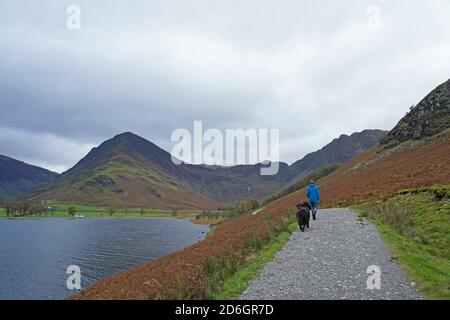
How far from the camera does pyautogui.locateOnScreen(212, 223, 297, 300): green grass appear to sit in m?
10.1

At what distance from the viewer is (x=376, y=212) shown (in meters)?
24.6

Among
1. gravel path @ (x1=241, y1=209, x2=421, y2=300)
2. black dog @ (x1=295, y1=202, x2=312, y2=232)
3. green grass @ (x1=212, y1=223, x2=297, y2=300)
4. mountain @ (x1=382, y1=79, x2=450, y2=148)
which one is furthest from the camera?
mountain @ (x1=382, y1=79, x2=450, y2=148)

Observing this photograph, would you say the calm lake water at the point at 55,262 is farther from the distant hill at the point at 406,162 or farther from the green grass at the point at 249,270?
the distant hill at the point at 406,162

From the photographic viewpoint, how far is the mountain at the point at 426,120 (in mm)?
62331

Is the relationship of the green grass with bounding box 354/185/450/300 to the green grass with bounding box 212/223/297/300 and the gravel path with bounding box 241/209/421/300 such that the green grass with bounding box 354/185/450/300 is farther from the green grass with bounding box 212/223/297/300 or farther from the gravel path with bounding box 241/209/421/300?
the green grass with bounding box 212/223/297/300


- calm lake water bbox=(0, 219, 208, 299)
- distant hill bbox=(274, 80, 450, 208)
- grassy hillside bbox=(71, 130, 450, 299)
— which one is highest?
distant hill bbox=(274, 80, 450, 208)

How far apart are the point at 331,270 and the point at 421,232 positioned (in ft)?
29.5

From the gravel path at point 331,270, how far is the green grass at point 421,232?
54 cm

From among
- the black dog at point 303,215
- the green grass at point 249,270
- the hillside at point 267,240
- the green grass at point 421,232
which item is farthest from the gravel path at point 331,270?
the black dog at point 303,215

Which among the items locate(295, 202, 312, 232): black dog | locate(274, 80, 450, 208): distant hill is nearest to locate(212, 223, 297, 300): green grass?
locate(295, 202, 312, 232): black dog

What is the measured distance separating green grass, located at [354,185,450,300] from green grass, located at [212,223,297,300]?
5.05 metres

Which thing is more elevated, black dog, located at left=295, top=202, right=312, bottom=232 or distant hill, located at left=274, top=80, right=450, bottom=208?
distant hill, located at left=274, top=80, right=450, bottom=208

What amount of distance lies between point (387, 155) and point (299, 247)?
51335 millimetres

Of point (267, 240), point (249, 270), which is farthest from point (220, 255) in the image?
point (249, 270)
